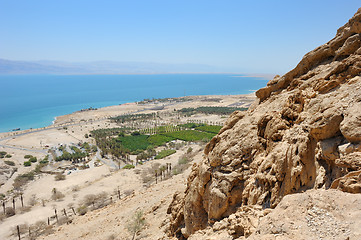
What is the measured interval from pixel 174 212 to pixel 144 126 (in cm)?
7434

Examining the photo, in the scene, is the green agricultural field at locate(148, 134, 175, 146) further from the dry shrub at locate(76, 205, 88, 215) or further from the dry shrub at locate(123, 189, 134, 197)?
the dry shrub at locate(76, 205, 88, 215)

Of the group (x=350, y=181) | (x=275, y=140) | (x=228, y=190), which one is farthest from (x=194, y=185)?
(x=350, y=181)

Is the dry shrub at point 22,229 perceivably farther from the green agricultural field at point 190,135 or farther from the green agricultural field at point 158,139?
the green agricultural field at point 190,135

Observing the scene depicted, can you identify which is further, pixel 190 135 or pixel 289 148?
pixel 190 135

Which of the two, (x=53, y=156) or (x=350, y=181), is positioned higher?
(x=350, y=181)

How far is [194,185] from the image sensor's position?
39.6 feet

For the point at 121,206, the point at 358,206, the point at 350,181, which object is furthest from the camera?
the point at 121,206

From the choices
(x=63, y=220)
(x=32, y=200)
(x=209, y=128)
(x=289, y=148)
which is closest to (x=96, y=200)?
(x=63, y=220)

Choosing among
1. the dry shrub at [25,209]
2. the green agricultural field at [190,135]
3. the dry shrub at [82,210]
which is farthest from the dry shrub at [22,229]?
the green agricultural field at [190,135]

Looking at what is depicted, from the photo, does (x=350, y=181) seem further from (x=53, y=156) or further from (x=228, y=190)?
(x=53, y=156)

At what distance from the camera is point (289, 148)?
7.91 meters

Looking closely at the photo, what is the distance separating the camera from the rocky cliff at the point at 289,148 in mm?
6711

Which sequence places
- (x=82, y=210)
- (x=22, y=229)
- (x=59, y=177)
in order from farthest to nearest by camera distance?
(x=59, y=177) < (x=82, y=210) < (x=22, y=229)

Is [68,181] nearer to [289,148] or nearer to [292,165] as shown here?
[289,148]
